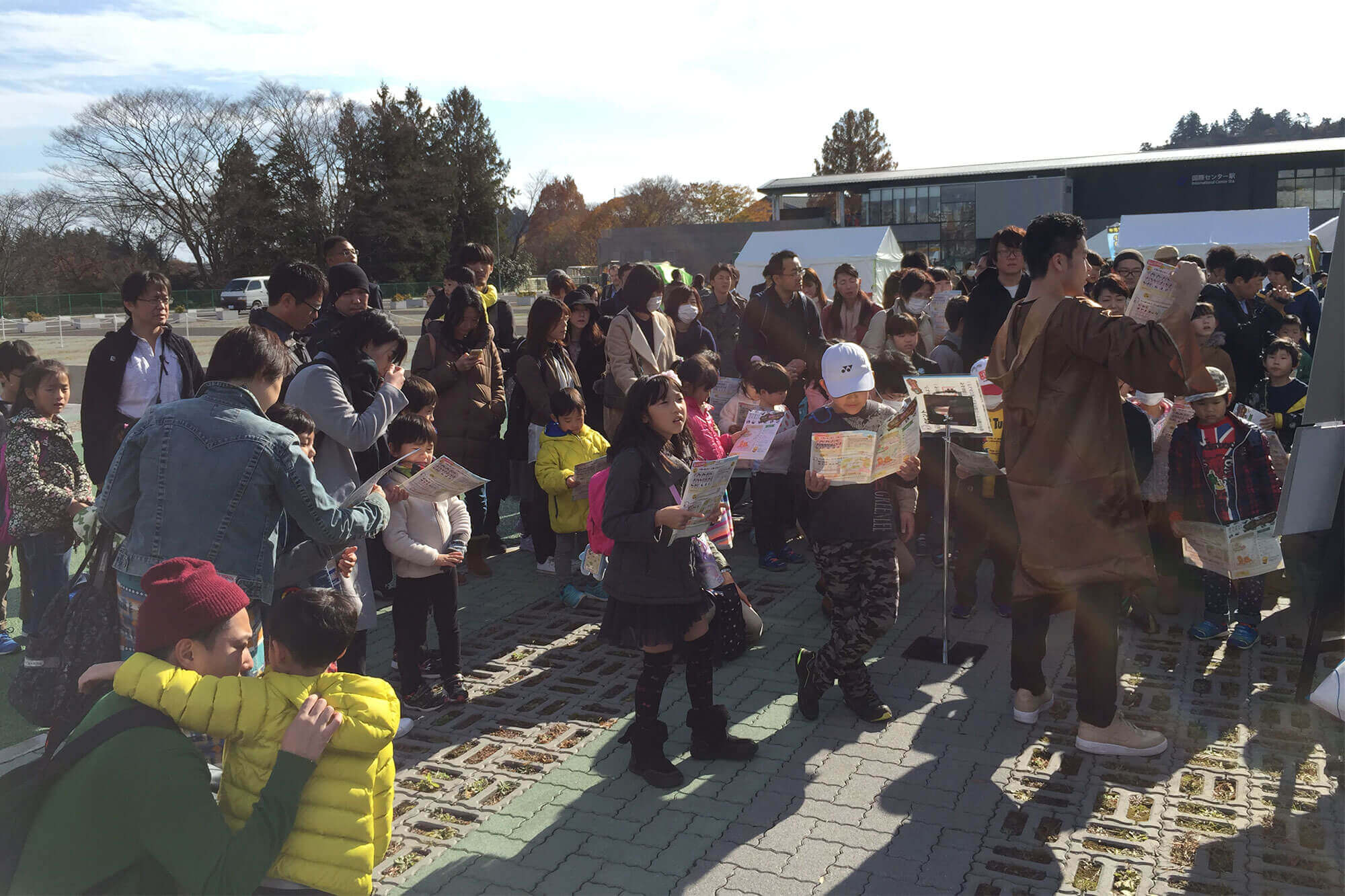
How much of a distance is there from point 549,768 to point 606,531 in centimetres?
111

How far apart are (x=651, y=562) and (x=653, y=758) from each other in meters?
0.83

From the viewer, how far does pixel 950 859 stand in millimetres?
3727

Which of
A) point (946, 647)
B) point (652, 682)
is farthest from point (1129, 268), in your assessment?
point (652, 682)

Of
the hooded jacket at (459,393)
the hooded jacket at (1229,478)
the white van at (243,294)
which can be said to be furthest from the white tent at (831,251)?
the white van at (243,294)

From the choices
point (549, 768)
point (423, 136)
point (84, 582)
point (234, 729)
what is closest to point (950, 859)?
point (549, 768)

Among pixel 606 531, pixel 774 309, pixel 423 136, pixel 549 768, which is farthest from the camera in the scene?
pixel 423 136

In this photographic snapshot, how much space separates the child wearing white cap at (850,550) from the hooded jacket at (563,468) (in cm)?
204

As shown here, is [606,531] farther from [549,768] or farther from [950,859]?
[950,859]

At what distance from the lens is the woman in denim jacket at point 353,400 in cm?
459

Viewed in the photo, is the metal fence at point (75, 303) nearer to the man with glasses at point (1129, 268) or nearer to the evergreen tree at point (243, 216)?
the evergreen tree at point (243, 216)

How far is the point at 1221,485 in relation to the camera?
575cm

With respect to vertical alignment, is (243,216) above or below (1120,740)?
above

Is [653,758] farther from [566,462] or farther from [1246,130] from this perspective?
[1246,130]

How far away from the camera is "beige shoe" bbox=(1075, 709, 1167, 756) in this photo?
445 centimetres
